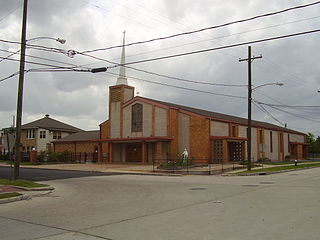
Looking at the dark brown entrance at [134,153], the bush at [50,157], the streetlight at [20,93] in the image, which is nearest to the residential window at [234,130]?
the dark brown entrance at [134,153]

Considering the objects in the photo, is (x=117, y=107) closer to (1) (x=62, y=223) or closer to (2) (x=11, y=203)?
(2) (x=11, y=203)

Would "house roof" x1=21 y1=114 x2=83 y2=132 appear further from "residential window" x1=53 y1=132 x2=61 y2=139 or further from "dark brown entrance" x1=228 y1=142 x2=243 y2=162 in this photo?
"dark brown entrance" x1=228 y1=142 x2=243 y2=162

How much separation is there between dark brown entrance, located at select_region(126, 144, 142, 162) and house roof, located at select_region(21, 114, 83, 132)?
21432 millimetres

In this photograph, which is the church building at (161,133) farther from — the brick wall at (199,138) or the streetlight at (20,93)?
the streetlight at (20,93)

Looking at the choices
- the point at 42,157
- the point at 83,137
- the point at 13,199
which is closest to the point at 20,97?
the point at 13,199

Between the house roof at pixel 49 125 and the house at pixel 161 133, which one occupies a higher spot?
the house roof at pixel 49 125

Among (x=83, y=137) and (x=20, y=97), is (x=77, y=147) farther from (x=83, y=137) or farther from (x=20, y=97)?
(x=20, y=97)

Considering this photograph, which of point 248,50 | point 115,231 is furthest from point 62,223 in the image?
point 248,50

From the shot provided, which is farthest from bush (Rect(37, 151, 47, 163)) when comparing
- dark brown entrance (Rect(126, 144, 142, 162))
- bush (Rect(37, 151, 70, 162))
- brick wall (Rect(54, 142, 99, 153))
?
dark brown entrance (Rect(126, 144, 142, 162))

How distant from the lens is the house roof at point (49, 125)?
6451 cm

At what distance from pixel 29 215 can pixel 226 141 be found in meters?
33.0

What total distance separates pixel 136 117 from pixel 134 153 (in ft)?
15.2

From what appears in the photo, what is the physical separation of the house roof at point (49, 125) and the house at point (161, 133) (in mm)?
14130

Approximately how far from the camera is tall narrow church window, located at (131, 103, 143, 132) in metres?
47.1
